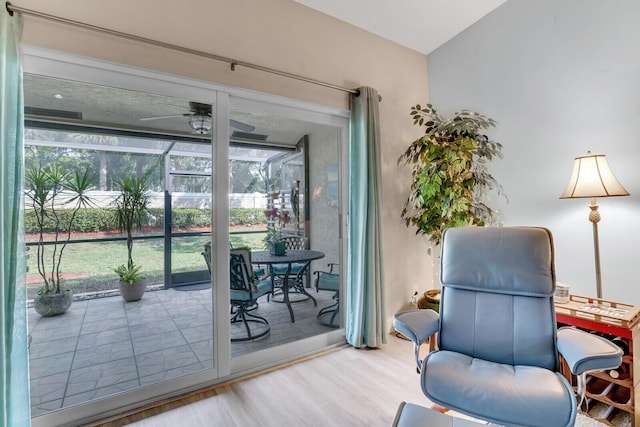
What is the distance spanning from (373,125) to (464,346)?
1913 mm

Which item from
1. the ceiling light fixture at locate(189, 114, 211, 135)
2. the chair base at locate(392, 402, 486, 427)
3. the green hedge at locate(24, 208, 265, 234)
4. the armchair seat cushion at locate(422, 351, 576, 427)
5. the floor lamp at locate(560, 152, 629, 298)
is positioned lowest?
the chair base at locate(392, 402, 486, 427)

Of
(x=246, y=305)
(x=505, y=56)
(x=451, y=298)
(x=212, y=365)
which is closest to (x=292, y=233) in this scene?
(x=246, y=305)

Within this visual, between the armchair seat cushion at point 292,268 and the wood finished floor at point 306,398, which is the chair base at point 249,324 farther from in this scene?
the armchair seat cushion at point 292,268

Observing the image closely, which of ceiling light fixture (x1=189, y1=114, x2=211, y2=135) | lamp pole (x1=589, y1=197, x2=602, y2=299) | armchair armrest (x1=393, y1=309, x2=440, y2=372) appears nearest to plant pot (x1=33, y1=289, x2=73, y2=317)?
ceiling light fixture (x1=189, y1=114, x2=211, y2=135)

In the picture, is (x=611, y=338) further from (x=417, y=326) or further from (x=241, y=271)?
(x=241, y=271)

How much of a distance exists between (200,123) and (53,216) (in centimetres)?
105

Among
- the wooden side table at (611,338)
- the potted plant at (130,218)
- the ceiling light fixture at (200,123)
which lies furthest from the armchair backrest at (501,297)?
the potted plant at (130,218)

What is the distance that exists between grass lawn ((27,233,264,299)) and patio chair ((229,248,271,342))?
195 mm

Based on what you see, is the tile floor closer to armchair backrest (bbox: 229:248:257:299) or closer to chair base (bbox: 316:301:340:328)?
armchair backrest (bbox: 229:248:257:299)

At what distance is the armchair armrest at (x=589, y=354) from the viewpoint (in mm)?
1297

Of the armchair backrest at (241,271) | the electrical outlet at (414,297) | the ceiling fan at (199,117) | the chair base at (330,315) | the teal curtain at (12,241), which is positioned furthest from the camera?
the electrical outlet at (414,297)

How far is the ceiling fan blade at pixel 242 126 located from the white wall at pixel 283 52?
268 millimetres

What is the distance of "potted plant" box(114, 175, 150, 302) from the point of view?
6.72 ft

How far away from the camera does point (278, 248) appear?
2.68m
